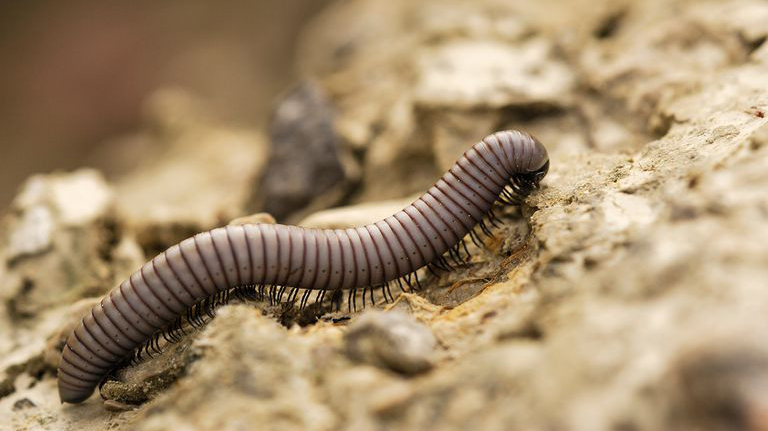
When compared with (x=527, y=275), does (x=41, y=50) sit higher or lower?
higher

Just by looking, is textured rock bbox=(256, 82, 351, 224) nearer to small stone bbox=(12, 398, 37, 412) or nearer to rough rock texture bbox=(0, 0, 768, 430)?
rough rock texture bbox=(0, 0, 768, 430)

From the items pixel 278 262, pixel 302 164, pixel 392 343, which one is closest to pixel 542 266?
pixel 392 343

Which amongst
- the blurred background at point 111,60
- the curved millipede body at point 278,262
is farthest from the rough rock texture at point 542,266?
the blurred background at point 111,60

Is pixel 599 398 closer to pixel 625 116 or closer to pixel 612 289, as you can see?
pixel 612 289

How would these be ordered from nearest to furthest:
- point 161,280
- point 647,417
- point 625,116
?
point 647,417
point 161,280
point 625,116

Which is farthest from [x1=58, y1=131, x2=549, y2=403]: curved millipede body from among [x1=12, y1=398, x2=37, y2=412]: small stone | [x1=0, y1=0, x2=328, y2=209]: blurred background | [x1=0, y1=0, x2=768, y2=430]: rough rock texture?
[x1=0, y1=0, x2=328, y2=209]: blurred background

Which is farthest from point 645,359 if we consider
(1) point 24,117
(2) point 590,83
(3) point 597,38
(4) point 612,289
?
(1) point 24,117
